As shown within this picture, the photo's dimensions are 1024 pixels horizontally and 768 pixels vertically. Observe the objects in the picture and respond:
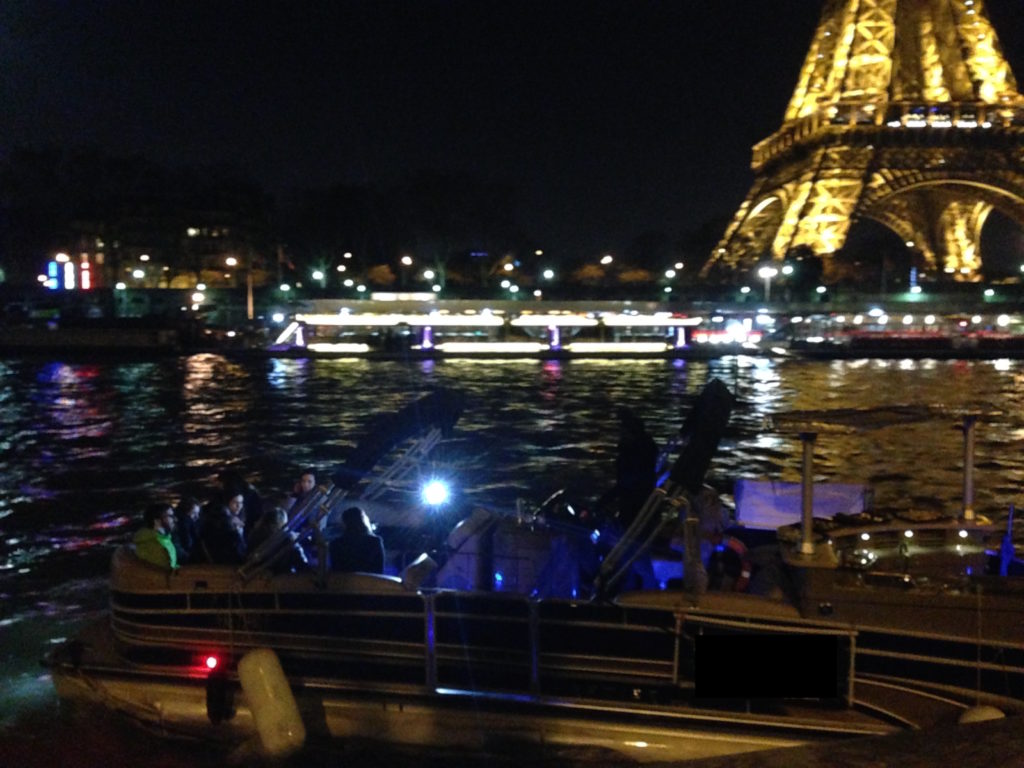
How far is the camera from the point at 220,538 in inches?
271

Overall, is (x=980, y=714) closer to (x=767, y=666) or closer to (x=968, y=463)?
(x=767, y=666)

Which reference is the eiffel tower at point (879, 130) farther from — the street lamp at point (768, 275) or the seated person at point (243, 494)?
the seated person at point (243, 494)

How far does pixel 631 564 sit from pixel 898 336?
Answer: 47.5 meters

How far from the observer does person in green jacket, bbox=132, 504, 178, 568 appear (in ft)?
21.7

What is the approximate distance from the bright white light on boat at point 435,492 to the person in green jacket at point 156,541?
1860 millimetres

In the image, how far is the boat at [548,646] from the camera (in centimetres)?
534

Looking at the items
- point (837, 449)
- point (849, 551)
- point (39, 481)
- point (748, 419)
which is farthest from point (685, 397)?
point (849, 551)

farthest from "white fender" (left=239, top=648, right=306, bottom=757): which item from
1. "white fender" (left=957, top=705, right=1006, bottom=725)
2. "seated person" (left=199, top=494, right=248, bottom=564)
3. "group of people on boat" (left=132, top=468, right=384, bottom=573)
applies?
"white fender" (left=957, top=705, right=1006, bottom=725)

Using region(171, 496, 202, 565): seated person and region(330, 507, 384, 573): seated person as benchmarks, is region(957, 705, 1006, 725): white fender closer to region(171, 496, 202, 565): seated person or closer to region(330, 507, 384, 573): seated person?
region(330, 507, 384, 573): seated person

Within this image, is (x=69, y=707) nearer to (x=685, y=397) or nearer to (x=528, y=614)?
(x=528, y=614)

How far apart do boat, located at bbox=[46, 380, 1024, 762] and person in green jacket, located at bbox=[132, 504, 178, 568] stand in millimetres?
142

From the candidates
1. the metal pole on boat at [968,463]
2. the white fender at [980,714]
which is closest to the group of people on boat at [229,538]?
the white fender at [980,714]

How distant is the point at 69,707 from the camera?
659 centimetres

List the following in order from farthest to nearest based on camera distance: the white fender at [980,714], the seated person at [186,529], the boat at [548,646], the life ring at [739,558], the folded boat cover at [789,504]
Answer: the folded boat cover at [789,504] → the seated person at [186,529] → the life ring at [739,558] → the boat at [548,646] → the white fender at [980,714]
